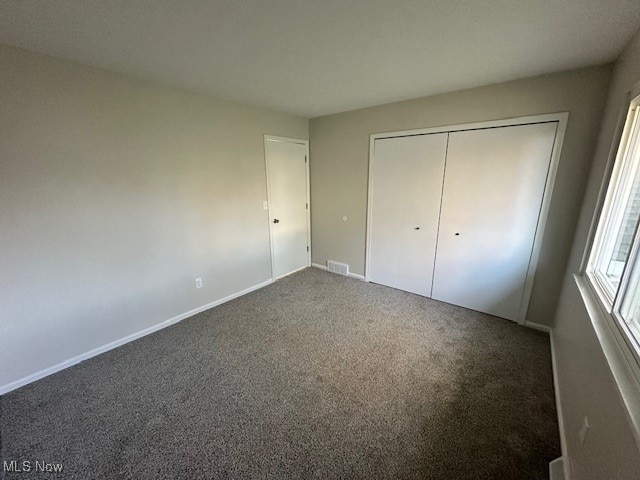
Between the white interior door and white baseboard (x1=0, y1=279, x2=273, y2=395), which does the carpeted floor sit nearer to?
white baseboard (x1=0, y1=279, x2=273, y2=395)

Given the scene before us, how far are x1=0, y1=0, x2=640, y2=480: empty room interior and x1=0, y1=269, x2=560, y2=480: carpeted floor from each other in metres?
0.02

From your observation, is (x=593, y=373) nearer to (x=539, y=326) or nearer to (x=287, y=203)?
Answer: (x=539, y=326)

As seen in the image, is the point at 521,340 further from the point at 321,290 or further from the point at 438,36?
the point at 438,36

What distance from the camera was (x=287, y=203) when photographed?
3785mm

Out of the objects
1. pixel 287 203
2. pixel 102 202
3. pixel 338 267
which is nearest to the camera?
pixel 102 202

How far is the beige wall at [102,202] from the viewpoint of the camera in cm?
179

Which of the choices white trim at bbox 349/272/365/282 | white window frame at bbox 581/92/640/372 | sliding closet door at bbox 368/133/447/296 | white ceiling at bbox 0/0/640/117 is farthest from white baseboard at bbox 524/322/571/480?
white ceiling at bbox 0/0/640/117

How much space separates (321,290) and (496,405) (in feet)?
7.19

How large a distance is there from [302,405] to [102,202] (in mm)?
2289

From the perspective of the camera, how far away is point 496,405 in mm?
1712

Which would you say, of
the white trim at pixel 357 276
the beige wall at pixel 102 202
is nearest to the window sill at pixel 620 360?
the white trim at pixel 357 276

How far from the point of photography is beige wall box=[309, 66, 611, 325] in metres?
2.10

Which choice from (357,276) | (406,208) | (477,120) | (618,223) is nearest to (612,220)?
(618,223)

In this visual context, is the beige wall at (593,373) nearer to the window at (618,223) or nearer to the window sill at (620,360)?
the window sill at (620,360)
